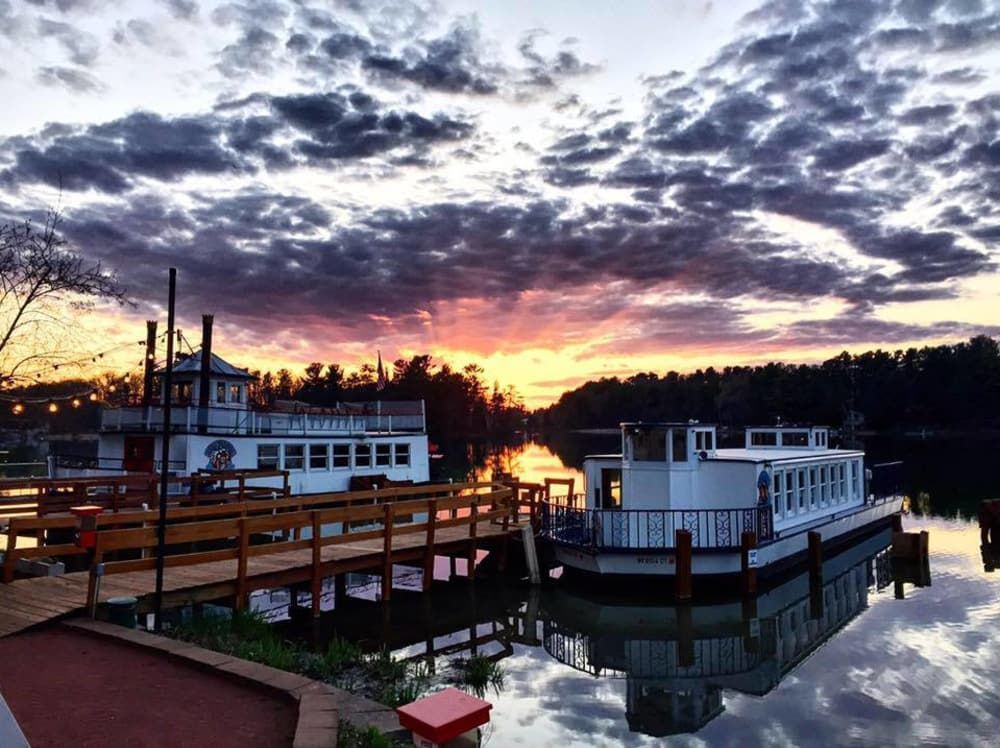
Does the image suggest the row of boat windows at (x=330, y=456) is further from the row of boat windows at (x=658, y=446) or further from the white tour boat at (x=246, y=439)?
the row of boat windows at (x=658, y=446)

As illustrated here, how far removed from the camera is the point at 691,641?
628 inches

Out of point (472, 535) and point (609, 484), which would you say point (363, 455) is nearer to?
point (472, 535)

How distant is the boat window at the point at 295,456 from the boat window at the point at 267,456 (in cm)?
54

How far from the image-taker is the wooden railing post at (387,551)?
16.7 metres

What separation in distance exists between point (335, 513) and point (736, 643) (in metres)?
8.75

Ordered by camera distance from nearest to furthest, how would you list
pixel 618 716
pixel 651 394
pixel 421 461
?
pixel 618 716, pixel 421 461, pixel 651 394

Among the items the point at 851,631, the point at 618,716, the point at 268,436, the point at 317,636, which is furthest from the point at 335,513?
the point at 268,436

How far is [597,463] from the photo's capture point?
70.2 feet

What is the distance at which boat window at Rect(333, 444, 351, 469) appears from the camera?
112 feet

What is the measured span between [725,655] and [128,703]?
37.0 feet

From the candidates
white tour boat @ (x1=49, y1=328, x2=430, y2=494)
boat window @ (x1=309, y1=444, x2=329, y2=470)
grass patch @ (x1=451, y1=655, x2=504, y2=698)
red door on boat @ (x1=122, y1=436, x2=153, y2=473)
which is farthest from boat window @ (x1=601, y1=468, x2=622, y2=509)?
red door on boat @ (x1=122, y1=436, x2=153, y2=473)

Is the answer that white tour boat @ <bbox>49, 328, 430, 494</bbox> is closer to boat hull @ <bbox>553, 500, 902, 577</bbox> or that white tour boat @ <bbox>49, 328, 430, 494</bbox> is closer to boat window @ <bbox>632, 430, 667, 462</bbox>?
boat hull @ <bbox>553, 500, 902, 577</bbox>

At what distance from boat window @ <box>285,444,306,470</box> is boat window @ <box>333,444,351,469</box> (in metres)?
1.61

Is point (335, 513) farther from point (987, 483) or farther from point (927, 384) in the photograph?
point (927, 384)
